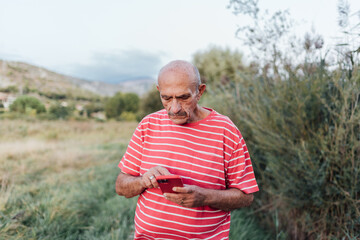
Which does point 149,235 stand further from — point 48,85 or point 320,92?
point 48,85

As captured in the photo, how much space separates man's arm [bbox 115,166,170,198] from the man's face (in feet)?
1.05

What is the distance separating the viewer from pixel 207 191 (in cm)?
139

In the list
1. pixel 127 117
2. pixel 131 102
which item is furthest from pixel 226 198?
pixel 131 102

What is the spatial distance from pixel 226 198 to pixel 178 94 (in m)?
0.65

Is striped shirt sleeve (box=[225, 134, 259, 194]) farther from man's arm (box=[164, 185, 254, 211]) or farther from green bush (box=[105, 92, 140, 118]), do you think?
green bush (box=[105, 92, 140, 118])

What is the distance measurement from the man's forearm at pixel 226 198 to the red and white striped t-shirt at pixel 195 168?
45 millimetres

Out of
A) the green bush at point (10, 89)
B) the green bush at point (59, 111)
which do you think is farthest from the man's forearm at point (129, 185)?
the green bush at point (59, 111)

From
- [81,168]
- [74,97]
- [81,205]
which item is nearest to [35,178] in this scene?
[81,168]

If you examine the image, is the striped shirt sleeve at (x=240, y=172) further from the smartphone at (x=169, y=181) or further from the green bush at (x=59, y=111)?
the green bush at (x=59, y=111)

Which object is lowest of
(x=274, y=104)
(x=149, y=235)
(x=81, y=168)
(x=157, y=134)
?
(x=81, y=168)

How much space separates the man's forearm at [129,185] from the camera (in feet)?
4.91

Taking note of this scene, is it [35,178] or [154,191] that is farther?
[35,178]

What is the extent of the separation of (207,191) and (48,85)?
1312cm

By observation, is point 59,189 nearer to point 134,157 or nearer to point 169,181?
point 134,157
